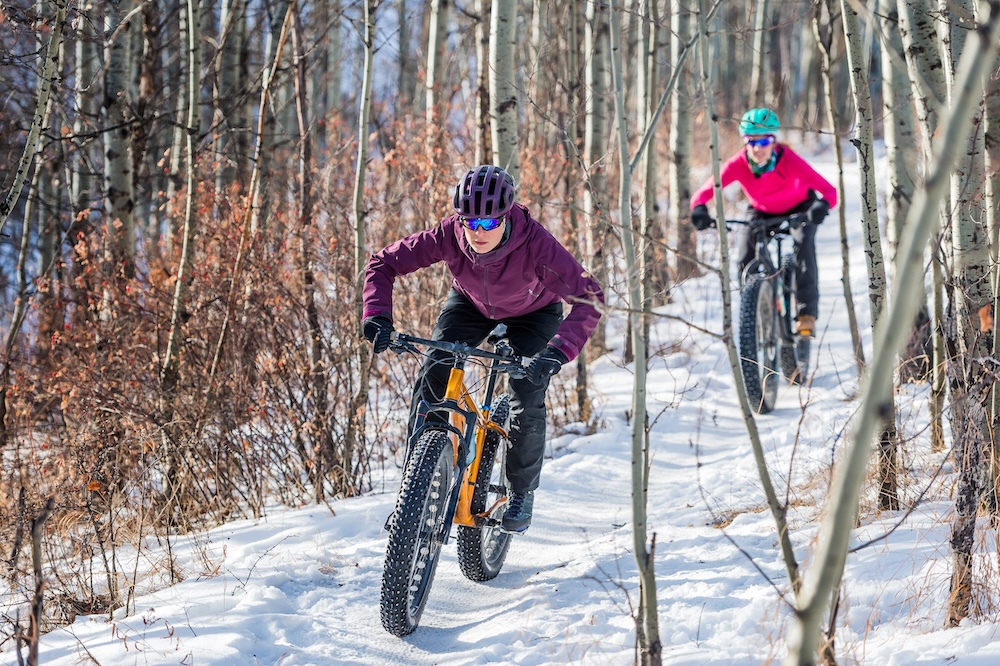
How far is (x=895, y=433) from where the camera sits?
164 inches

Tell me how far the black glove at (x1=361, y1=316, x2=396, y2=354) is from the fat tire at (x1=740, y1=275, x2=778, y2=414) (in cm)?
345

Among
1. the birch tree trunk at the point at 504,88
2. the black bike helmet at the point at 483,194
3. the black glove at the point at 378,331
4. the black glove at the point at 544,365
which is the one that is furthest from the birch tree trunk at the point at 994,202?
the birch tree trunk at the point at 504,88

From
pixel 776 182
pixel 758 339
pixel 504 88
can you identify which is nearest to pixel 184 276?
pixel 504 88

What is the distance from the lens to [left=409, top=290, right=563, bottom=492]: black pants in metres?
4.33

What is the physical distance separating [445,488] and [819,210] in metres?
4.20

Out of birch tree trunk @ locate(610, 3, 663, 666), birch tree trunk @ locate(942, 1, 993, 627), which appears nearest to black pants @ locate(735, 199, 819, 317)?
birch tree trunk @ locate(942, 1, 993, 627)

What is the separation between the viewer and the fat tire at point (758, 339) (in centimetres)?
667

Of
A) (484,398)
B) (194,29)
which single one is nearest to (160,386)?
(194,29)

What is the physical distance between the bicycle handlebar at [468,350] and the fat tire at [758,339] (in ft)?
10.3

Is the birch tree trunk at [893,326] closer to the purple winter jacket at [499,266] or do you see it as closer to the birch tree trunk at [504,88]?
the purple winter jacket at [499,266]

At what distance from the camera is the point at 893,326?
1.34 m

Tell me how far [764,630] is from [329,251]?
4192 millimetres

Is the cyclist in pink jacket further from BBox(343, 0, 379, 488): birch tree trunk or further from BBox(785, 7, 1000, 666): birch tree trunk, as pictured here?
BBox(785, 7, 1000, 666): birch tree trunk

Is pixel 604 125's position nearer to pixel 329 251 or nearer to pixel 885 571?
pixel 329 251
